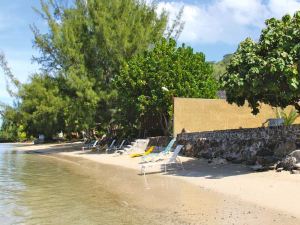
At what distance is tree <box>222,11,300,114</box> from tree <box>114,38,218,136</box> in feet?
34.4

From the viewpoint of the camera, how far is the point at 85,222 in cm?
905

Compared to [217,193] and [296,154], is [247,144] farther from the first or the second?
[217,193]

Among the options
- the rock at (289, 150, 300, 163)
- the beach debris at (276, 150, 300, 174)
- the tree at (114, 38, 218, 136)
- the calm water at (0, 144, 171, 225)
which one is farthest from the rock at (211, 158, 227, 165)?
the tree at (114, 38, 218, 136)

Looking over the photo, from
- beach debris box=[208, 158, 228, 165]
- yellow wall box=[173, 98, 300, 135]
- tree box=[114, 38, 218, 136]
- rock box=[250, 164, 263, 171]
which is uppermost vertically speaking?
tree box=[114, 38, 218, 136]

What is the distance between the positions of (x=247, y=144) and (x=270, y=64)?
185 inches

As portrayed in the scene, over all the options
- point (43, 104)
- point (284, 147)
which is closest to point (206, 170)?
point (284, 147)

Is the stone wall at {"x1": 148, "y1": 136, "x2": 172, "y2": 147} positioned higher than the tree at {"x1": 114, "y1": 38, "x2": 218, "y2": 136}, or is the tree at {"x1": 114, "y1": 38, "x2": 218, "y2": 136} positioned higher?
the tree at {"x1": 114, "y1": 38, "x2": 218, "y2": 136}

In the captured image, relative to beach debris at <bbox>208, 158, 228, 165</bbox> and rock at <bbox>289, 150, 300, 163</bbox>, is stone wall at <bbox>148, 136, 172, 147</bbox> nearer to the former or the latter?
beach debris at <bbox>208, 158, 228, 165</bbox>

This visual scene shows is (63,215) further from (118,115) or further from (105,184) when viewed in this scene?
(118,115)

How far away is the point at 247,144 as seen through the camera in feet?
57.1

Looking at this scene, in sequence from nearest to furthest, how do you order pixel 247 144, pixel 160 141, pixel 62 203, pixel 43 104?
pixel 62 203 < pixel 247 144 < pixel 160 141 < pixel 43 104

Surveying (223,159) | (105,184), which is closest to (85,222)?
(105,184)

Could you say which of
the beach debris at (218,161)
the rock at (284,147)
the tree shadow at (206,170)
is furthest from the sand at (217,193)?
the rock at (284,147)

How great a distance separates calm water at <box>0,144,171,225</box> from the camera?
9305 millimetres
